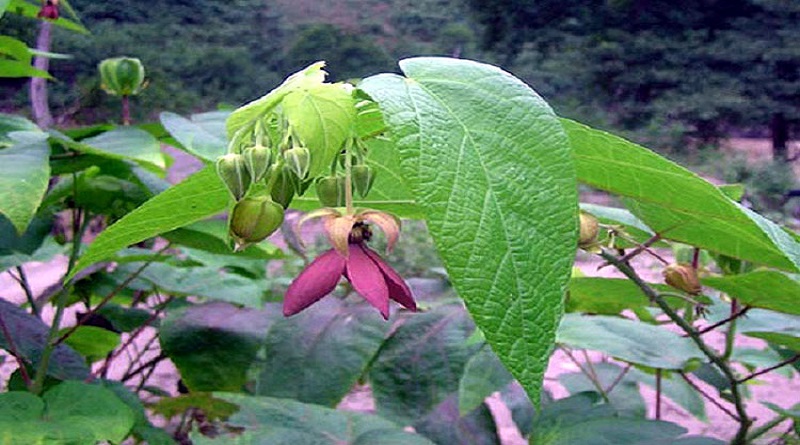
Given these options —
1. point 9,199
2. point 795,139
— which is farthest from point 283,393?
→ point 795,139

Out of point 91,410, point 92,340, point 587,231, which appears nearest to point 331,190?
point 587,231

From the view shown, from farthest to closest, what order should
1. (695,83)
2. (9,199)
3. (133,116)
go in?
1. (695,83)
2. (133,116)
3. (9,199)

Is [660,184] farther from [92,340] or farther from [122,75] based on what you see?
[122,75]

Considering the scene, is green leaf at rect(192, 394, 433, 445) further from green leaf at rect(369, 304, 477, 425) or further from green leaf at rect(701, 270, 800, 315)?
green leaf at rect(701, 270, 800, 315)

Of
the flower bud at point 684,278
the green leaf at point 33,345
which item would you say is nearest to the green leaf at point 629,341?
the flower bud at point 684,278

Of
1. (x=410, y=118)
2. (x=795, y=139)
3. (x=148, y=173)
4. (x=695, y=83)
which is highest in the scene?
(x=410, y=118)

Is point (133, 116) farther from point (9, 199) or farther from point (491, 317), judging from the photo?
point (491, 317)

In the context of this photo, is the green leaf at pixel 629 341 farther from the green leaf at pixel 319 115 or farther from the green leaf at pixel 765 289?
the green leaf at pixel 319 115
